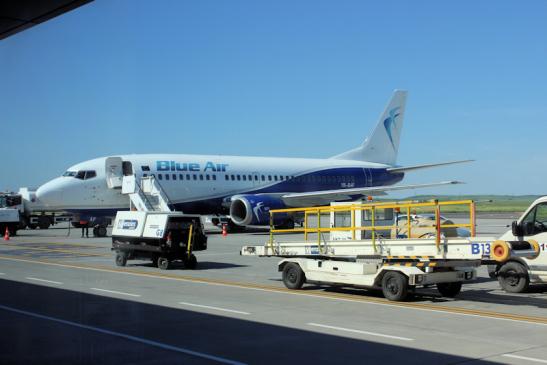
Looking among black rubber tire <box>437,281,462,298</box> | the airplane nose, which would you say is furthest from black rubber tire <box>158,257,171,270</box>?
the airplane nose

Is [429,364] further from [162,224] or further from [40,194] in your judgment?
[40,194]

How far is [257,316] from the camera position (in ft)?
37.2

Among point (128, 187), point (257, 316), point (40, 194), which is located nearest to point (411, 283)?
point (257, 316)

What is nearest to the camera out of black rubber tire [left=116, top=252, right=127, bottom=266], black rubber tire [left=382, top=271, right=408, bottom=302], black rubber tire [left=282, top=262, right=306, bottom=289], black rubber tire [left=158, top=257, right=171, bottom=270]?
black rubber tire [left=382, top=271, right=408, bottom=302]

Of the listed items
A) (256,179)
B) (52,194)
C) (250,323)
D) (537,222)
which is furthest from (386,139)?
(250,323)

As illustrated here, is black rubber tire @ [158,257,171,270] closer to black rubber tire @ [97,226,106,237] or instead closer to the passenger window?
the passenger window

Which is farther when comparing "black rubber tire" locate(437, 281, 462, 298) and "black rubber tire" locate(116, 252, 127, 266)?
"black rubber tire" locate(116, 252, 127, 266)

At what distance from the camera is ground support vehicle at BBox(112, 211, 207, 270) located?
799 inches

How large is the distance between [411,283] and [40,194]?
88.8 ft

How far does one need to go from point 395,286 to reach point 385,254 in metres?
0.72

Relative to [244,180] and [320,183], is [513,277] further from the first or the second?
[320,183]

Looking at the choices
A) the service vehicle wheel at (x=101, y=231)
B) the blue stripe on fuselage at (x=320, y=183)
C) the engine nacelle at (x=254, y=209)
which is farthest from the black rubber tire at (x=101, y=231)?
the engine nacelle at (x=254, y=209)

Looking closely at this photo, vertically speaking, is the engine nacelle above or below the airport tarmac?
above

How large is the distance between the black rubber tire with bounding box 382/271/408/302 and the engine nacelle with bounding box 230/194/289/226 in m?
23.1
